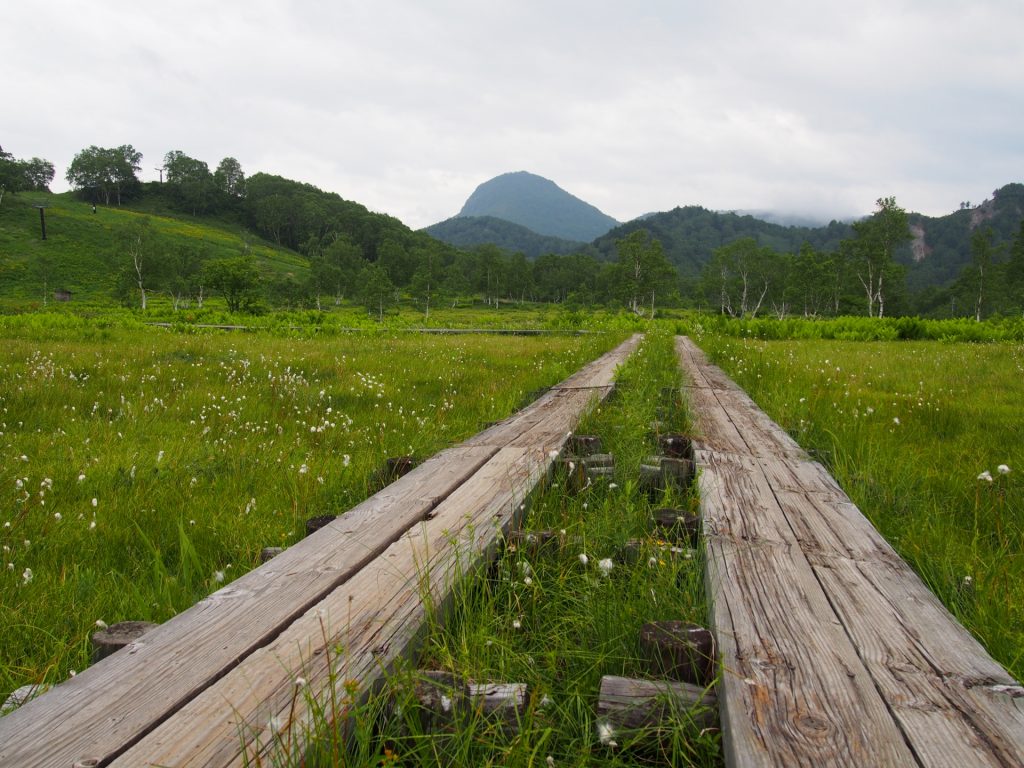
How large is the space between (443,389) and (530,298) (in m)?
140

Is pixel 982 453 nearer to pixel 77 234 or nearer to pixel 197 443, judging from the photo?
pixel 197 443

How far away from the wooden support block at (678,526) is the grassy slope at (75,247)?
95919 millimetres

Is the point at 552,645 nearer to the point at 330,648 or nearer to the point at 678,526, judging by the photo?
the point at 330,648

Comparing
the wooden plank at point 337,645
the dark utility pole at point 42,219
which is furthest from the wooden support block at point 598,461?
the dark utility pole at point 42,219

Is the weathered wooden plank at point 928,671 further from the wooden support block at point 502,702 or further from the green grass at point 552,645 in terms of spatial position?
the wooden support block at point 502,702

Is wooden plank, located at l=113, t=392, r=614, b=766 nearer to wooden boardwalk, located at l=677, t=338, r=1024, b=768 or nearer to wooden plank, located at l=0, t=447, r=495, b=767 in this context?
wooden plank, located at l=0, t=447, r=495, b=767

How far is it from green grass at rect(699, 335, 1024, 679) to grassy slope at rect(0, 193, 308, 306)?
95123 millimetres

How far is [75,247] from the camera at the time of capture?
104500mm

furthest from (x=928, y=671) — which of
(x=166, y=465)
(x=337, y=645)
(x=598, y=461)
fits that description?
(x=166, y=465)

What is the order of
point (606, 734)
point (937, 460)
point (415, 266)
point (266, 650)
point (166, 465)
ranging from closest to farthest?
point (606, 734) → point (266, 650) → point (166, 465) → point (937, 460) → point (415, 266)

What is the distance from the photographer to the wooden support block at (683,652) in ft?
5.40

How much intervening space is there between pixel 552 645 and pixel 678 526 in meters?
0.96

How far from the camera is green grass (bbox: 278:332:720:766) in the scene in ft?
4.80

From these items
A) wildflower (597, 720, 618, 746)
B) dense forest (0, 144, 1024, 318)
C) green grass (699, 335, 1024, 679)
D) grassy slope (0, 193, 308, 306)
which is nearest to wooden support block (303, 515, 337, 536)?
wildflower (597, 720, 618, 746)
